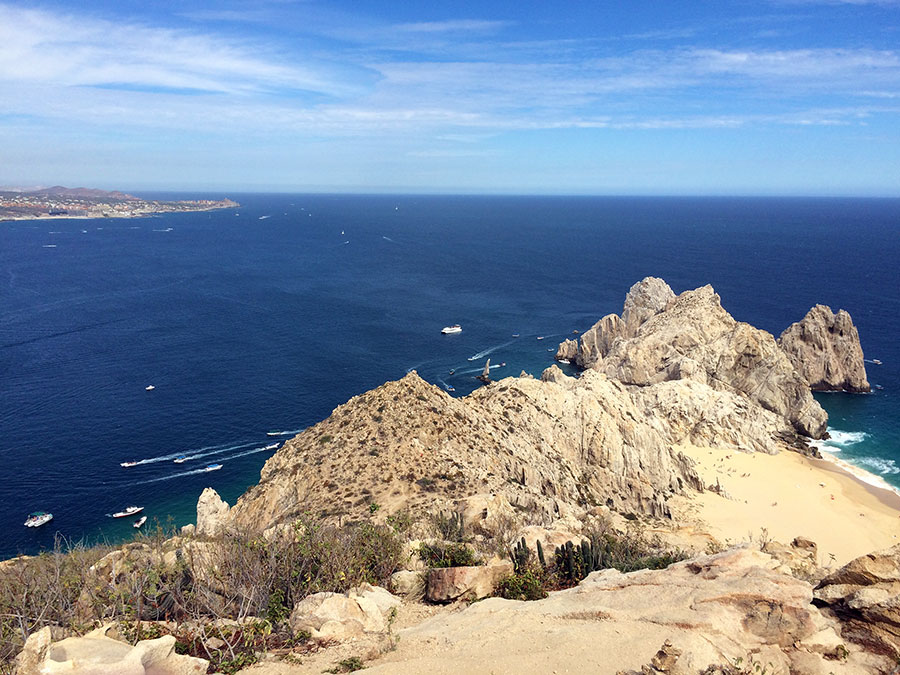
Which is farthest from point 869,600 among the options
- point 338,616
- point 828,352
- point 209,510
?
point 828,352

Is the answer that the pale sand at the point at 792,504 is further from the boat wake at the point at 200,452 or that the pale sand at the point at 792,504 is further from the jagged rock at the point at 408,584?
the boat wake at the point at 200,452

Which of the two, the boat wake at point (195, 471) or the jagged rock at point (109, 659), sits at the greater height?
the jagged rock at point (109, 659)

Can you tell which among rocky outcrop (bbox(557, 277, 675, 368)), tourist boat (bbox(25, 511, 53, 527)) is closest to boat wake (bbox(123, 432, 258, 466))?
tourist boat (bbox(25, 511, 53, 527))

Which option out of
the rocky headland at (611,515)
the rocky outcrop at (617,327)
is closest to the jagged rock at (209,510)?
the rocky headland at (611,515)

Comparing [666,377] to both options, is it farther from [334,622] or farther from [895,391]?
[334,622]

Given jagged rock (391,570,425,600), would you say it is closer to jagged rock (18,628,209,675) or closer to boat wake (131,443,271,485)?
jagged rock (18,628,209,675)

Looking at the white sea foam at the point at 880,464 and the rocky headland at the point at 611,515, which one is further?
the white sea foam at the point at 880,464

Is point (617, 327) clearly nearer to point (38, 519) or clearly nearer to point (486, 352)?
point (486, 352)
